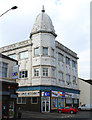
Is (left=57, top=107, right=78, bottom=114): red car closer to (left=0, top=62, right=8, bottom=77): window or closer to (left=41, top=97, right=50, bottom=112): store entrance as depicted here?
(left=41, top=97, right=50, bottom=112): store entrance

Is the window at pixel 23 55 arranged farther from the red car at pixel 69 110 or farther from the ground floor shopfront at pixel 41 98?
the red car at pixel 69 110

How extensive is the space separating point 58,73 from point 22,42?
35.0 feet

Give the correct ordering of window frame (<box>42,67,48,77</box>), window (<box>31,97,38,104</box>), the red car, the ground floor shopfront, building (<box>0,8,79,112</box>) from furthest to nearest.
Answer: window frame (<box>42,67,48,77</box>), building (<box>0,8,79,112</box>), window (<box>31,97,38,104</box>), the ground floor shopfront, the red car

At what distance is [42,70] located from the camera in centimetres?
3594

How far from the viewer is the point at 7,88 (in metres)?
22.1

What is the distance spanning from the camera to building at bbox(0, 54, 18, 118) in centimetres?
2134

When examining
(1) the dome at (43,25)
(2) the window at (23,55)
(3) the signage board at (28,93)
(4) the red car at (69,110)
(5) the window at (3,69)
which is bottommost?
(4) the red car at (69,110)

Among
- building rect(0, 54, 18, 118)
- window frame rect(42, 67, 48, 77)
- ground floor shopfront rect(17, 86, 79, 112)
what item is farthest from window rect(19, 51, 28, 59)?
building rect(0, 54, 18, 118)

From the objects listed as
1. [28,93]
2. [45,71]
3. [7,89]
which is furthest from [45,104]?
[7,89]

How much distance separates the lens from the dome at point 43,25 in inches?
1495

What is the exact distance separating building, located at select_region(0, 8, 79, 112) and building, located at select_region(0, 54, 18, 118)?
1220cm

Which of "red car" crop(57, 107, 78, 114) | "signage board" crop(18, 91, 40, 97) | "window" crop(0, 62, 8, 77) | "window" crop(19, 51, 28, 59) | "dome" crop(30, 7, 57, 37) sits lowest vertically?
"red car" crop(57, 107, 78, 114)

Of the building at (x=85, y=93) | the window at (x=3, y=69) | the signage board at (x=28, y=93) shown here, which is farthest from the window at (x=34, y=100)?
the building at (x=85, y=93)

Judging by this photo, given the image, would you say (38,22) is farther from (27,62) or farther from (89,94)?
(89,94)
